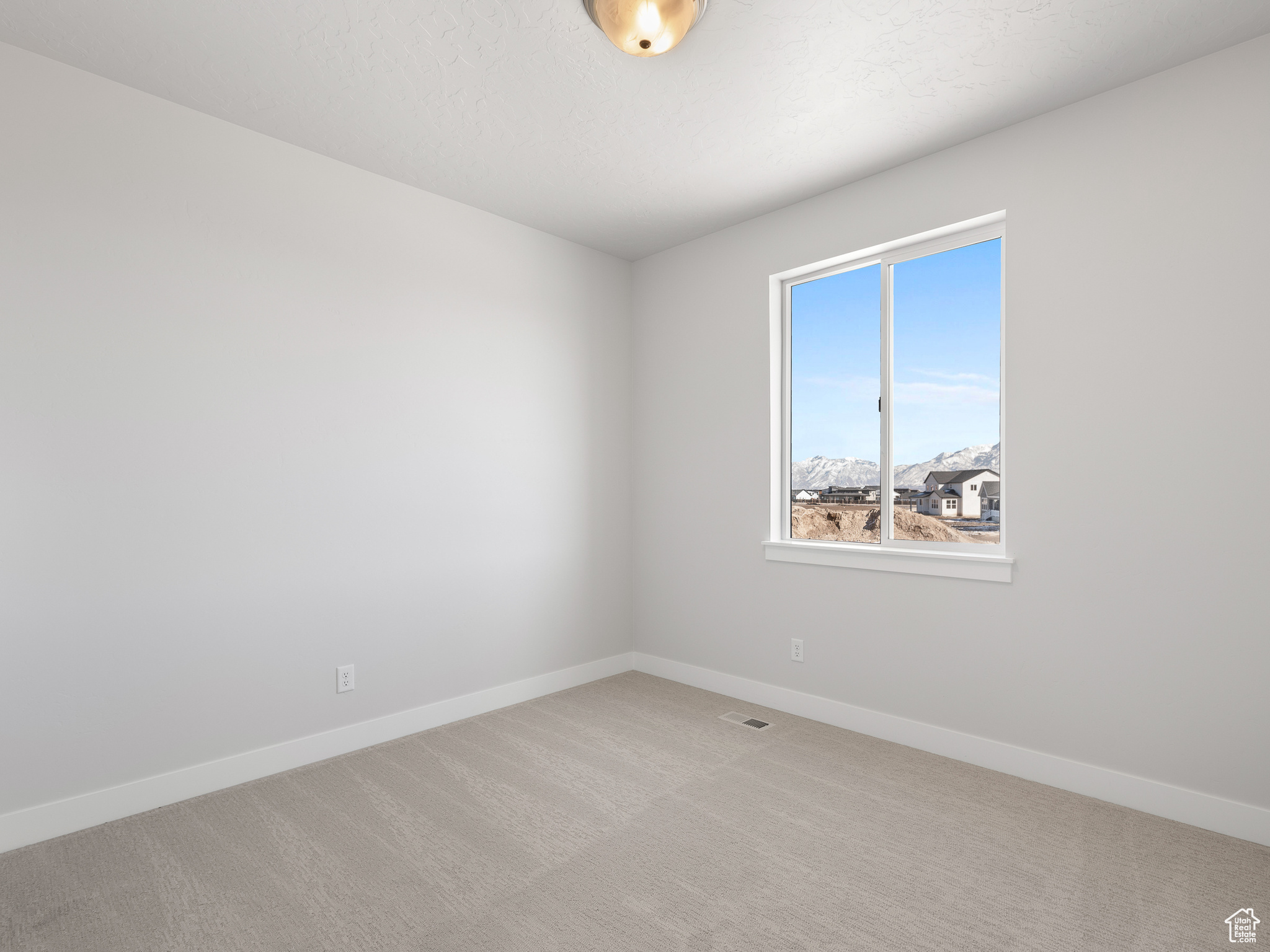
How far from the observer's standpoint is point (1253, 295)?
2162 millimetres

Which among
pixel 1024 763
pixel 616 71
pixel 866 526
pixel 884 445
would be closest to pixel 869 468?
pixel 884 445

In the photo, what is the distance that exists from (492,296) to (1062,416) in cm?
285

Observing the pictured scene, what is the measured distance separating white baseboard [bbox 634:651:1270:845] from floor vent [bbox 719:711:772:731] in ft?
0.74

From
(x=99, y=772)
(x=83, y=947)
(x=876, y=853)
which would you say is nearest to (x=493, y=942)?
(x=83, y=947)

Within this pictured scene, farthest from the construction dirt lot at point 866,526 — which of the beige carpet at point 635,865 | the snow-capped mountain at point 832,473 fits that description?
the beige carpet at point 635,865

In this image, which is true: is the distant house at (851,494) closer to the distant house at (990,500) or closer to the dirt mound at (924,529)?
the dirt mound at (924,529)

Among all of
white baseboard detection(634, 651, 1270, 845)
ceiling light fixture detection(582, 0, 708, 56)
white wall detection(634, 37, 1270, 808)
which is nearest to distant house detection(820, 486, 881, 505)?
white wall detection(634, 37, 1270, 808)

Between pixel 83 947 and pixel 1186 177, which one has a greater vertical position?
pixel 1186 177

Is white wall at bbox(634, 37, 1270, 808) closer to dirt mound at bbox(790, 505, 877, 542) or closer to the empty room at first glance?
the empty room

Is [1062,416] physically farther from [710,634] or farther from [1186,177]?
[710,634]

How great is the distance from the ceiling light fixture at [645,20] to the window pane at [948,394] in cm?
172

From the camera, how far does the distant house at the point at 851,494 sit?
3.32 metres

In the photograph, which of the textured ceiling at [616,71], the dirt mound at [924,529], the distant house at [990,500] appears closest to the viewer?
the textured ceiling at [616,71]

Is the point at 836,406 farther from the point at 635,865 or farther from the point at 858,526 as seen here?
the point at 635,865
